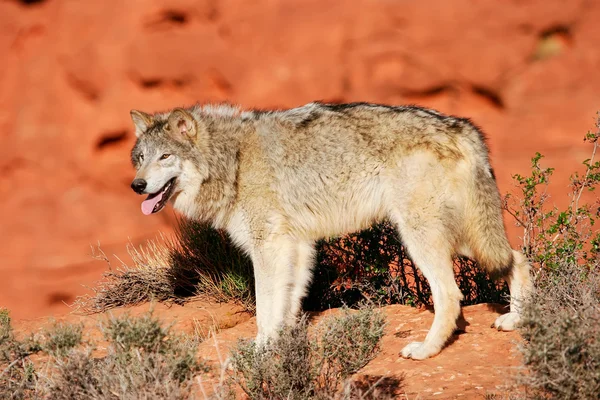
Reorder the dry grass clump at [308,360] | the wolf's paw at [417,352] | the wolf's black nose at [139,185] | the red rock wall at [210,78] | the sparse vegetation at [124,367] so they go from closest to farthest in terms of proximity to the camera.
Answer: the sparse vegetation at [124,367] < the dry grass clump at [308,360] < the wolf's paw at [417,352] < the wolf's black nose at [139,185] < the red rock wall at [210,78]

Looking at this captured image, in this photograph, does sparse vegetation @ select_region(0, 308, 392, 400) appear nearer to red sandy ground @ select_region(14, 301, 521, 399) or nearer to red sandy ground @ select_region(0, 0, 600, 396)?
red sandy ground @ select_region(14, 301, 521, 399)

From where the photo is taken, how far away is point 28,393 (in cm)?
475

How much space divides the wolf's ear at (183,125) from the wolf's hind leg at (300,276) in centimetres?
143

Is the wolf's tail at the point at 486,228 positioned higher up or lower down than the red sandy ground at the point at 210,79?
lower down

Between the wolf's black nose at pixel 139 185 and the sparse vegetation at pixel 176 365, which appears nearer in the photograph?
the sparse vegetation at pixel 176 365

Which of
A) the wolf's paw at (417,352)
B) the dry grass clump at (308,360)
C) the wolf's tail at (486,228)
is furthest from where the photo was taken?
the wolf's tail at (486,228)

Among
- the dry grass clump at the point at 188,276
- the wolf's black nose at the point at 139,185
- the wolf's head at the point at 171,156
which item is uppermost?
the wolf's head at the point at 171,156

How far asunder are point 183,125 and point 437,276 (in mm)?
2650

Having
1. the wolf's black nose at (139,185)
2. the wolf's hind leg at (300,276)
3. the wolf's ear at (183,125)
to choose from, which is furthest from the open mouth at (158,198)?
the wolf's hind leg at (300,276)

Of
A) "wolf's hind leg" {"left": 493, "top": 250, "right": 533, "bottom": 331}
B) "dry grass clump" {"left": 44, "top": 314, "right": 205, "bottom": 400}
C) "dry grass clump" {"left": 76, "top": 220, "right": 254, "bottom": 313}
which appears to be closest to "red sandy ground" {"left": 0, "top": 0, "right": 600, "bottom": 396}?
"dry grass clump" {"left": 76, "top": 220, "right": 254, "bottom": 313}

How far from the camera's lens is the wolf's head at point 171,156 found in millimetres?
5969

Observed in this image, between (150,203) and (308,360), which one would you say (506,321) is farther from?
(150,203)

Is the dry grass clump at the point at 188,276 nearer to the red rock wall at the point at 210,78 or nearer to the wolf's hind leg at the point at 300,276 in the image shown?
the wolf's hind leg at the point at 300,276

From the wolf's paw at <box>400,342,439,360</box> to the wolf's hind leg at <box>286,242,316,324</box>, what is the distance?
106cm
